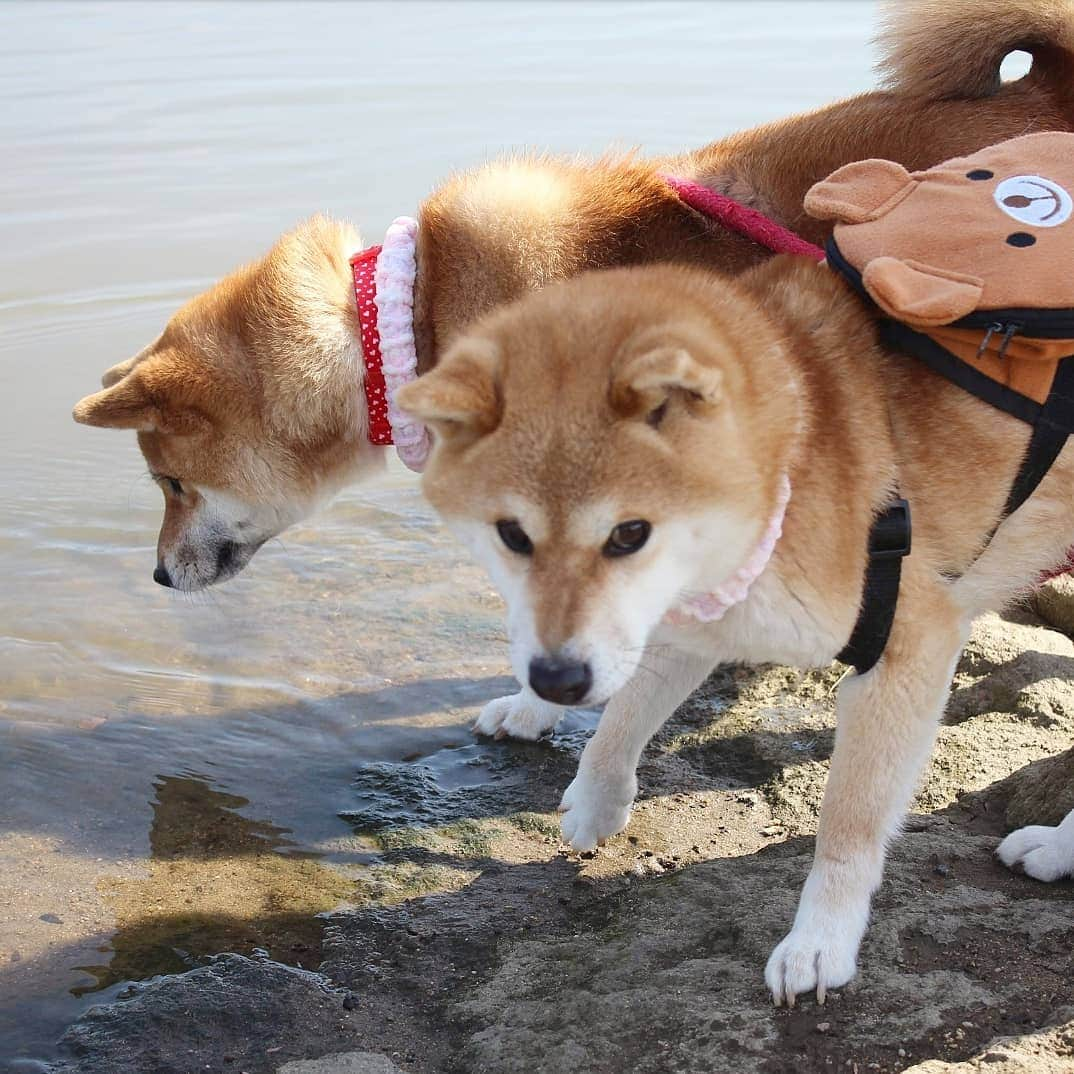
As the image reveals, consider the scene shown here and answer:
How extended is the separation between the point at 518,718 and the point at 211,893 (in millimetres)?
1246

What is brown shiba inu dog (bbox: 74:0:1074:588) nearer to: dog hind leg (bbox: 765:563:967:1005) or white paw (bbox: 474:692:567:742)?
white paw (bbox: 474:692:567:742)

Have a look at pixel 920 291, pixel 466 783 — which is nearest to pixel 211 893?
pixel 466 783

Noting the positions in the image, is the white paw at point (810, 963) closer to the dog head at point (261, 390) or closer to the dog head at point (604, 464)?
the dog head at point (604, 464)

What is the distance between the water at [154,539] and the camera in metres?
3.96

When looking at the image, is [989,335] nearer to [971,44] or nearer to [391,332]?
[971,44]

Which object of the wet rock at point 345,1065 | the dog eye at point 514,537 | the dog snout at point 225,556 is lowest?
the dog snout at point 225,556

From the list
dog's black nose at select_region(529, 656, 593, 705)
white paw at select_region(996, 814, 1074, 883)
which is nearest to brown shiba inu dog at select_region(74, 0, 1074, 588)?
dog's black nose at select_region(529, 656, 593, 705)

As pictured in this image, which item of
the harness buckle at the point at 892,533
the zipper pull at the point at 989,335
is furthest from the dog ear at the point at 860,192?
the harness buckle at the point at 892,533

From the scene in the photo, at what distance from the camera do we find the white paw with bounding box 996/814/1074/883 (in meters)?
3.54

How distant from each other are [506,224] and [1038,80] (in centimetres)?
182

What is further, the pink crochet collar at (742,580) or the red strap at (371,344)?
the red strap at (371,344)

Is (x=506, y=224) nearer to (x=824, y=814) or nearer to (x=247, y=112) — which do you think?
(x=824, y=814)

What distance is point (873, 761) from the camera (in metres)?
3.23

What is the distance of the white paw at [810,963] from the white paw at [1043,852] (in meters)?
0.67
